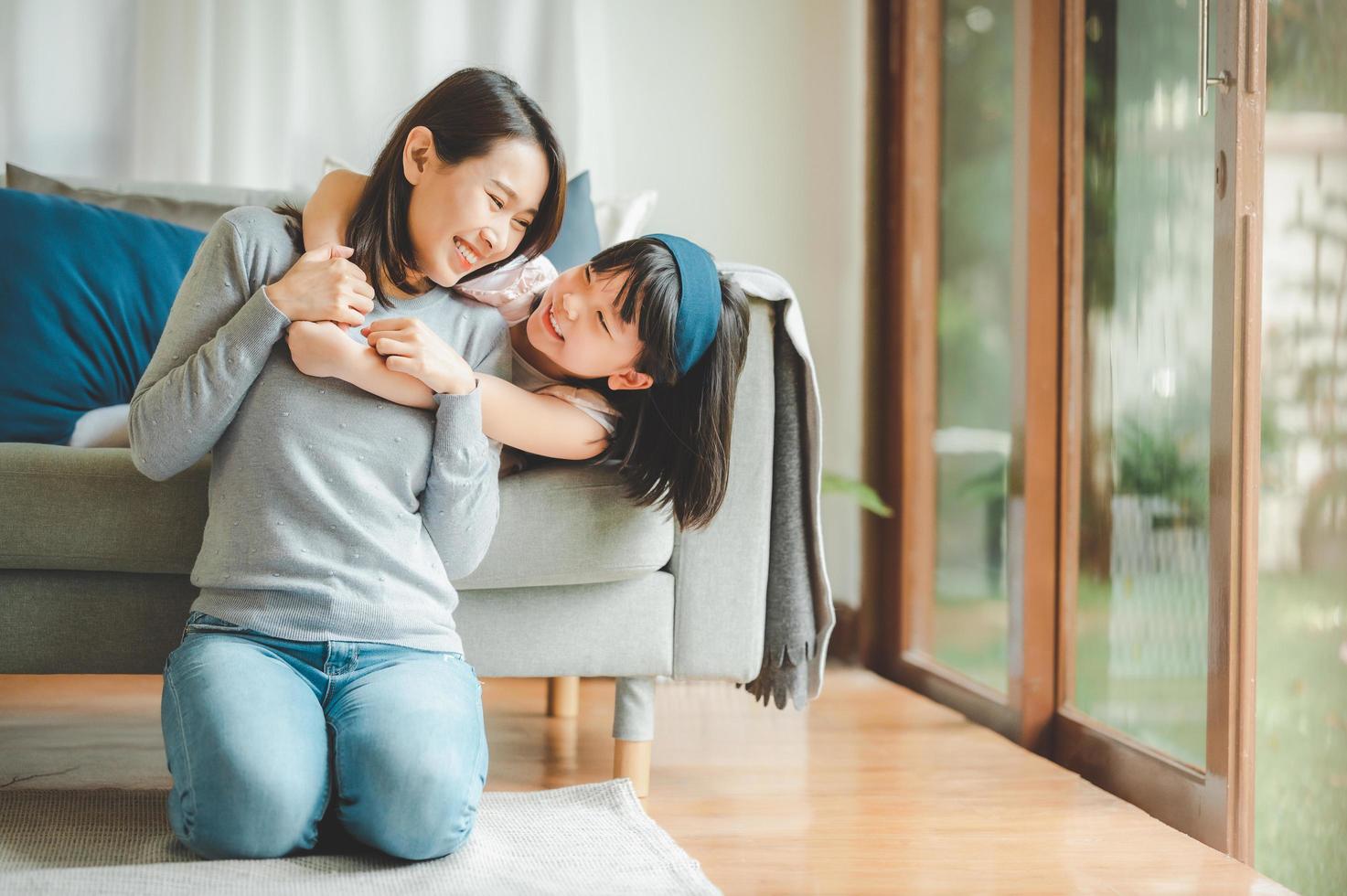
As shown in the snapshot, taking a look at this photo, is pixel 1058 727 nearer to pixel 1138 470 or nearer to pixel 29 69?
pixel 1138 470

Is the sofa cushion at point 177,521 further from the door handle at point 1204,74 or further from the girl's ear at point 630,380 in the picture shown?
the door handle at point 1204,74

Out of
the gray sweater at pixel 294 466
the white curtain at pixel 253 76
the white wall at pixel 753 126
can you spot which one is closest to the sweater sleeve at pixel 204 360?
the gray sweater at pixel 294 466

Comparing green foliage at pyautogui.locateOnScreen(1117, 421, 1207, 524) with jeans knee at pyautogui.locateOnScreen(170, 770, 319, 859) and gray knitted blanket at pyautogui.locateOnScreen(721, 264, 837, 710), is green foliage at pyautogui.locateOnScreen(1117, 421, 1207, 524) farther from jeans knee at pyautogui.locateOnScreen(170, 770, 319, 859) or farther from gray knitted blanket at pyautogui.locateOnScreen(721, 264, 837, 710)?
jeans knee at pyautogui.locateOnScreen(170, 770, 319, 859)

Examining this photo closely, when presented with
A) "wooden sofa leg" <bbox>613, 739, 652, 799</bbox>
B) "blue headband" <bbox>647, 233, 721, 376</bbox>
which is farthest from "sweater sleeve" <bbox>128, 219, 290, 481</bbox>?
"wooden sofa leg" <bbox>613, 739, 652, 799</bbox>

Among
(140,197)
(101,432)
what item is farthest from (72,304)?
(140,197)

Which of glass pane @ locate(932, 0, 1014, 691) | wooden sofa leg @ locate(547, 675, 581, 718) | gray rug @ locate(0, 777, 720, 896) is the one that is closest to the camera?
gray rug @ locate(0, 777, 720, 896)

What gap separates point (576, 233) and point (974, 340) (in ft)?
2.74

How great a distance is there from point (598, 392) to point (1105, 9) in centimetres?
109

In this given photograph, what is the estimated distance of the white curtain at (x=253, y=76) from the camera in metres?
2.63

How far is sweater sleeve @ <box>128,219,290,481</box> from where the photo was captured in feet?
3.99

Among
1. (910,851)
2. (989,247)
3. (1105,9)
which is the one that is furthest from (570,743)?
(1105,9)

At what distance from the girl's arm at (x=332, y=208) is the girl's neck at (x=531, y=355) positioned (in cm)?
24

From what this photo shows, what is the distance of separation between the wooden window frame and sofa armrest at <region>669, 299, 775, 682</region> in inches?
22.4

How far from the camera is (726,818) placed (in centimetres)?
150
